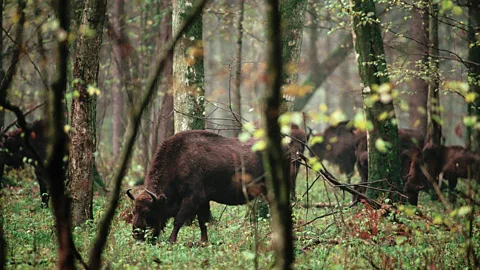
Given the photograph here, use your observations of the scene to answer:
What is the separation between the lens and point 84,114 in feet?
32.8

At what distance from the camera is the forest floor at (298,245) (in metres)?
7.16

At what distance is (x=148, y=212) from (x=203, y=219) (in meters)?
1.11

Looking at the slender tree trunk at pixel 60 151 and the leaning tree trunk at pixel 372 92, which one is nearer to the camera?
the slender tree trunk at pixel 60 151

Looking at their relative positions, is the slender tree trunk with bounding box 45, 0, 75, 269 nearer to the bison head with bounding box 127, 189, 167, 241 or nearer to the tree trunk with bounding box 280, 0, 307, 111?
the bison head with bounding box 127, 189, 167, 241

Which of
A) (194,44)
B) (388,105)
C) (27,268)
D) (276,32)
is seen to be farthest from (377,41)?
(276,32)

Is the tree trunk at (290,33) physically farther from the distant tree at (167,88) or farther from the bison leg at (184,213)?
the distant tree at (167,88)

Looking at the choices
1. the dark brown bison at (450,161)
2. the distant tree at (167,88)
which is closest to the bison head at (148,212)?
the distant tree at (167,88)

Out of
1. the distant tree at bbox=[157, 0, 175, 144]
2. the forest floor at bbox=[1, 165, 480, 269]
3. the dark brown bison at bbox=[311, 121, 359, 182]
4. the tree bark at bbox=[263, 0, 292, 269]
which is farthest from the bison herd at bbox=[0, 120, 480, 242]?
the dark brown bison at bbox=[311, 121, 359, 182]

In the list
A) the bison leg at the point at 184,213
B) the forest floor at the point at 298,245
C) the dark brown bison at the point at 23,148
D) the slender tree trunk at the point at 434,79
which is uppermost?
the slender tree trunk at the point at 434,79

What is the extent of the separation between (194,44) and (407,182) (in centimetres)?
650

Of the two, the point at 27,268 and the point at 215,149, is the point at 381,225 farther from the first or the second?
the point at 27,268

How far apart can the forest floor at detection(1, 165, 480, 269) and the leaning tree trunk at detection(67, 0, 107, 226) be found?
492 mm

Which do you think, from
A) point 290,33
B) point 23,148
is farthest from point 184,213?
point 23,148

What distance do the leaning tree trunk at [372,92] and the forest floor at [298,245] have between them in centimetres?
152
